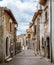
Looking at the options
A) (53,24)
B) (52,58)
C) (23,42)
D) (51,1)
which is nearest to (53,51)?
(52,58)

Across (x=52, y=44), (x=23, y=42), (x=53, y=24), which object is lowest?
(x=23, y=42)

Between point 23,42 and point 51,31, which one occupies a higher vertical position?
point 51,31

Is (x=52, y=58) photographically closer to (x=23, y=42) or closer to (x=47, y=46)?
(x=47, y=46)

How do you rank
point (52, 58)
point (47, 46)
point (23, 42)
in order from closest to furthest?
point (52, 58), point (47, 46), point (23, 42)

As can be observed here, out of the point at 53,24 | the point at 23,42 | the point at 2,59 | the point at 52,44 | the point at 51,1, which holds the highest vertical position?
the point at 51,1

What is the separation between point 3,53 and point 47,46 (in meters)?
5.80

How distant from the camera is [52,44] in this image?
22.8 meters

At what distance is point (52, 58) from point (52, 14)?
4.29m

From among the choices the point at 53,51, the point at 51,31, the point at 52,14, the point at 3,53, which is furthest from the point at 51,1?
the point at 3,53

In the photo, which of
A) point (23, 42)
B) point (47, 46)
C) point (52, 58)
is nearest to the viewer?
point (52, 58)

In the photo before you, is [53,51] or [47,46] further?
[47,46]

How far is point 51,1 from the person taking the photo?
23.1m

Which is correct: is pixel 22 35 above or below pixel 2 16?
below

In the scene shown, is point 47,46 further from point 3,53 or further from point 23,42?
point 23,42
